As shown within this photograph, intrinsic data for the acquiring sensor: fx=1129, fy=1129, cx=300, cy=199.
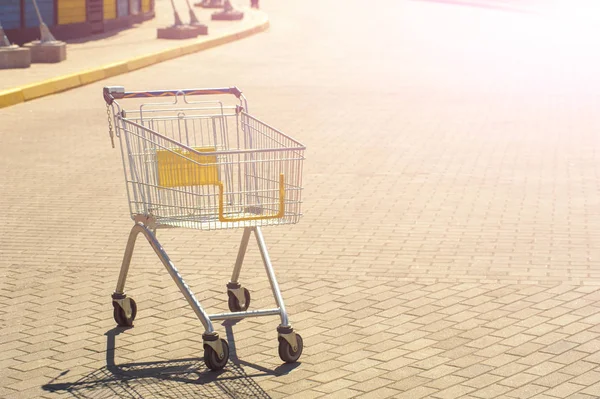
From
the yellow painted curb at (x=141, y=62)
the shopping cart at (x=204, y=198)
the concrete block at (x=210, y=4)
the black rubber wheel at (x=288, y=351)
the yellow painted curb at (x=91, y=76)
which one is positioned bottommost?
the concrete block at (x=210, y=4)

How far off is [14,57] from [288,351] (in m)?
14.9

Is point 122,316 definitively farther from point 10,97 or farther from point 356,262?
point 10,97

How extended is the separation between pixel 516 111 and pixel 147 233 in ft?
33.7

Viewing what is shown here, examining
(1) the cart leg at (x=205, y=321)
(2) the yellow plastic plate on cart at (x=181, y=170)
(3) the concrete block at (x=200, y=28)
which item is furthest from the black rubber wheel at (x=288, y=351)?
(3) the concrete block at (x=200, y=28)

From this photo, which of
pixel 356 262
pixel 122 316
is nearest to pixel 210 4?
pixel 356 262

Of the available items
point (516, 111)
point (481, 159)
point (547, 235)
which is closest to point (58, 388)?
point (547, 235)

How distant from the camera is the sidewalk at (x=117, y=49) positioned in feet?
59.0

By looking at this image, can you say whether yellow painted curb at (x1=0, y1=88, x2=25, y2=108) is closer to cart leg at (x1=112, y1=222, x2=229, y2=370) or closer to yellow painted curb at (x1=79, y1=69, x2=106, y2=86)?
yellow painted curb at (x1=79, y1=69, x2=106, y2=86)

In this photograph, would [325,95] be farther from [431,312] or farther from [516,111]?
[431,312]

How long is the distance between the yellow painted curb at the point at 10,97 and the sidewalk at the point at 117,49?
2cm

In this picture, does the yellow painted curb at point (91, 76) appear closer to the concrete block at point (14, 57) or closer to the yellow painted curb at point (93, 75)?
the yellow painted curb at point (93, 75)

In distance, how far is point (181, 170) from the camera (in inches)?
239

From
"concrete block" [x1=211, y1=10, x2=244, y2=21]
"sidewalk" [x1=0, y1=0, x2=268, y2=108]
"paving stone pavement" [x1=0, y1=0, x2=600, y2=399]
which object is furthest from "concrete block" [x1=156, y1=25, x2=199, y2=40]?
"paving stone pavement" [x1=0, y1=0, x2=600, y2=399]

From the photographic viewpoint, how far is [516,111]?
15.5m
